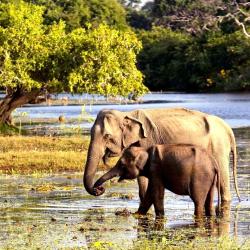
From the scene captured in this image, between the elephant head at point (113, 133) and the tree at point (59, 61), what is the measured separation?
17281 mm

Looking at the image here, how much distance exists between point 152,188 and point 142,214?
0.55 meters

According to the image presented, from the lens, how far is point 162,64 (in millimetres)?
108875

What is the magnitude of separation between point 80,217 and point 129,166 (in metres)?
1.10

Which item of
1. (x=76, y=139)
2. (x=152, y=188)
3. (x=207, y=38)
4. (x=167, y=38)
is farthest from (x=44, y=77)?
(x=167, y=38)

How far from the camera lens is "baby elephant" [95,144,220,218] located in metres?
15.8

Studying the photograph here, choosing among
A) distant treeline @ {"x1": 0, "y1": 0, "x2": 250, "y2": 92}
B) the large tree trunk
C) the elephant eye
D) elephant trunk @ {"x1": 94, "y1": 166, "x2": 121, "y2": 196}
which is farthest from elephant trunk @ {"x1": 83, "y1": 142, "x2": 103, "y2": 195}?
distant treeline @ {"x1": 0, "y1": 0, "x2": 250, "y2": 92}

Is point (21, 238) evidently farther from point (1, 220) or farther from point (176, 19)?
point (176, 19)

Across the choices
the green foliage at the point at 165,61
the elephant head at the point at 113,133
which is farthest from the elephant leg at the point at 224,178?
the green foliage at the point at 165,61

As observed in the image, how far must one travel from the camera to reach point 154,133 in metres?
17.5

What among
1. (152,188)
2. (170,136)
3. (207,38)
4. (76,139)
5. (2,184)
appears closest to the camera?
(152,188)

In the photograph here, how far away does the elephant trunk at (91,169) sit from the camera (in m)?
16.4

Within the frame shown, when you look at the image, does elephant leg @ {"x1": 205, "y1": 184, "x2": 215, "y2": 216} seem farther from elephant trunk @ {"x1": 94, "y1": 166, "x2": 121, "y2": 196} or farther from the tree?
the tree

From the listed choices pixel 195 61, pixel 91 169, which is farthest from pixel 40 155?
pixel 195 61

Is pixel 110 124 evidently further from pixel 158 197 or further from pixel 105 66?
pixel 105 66
